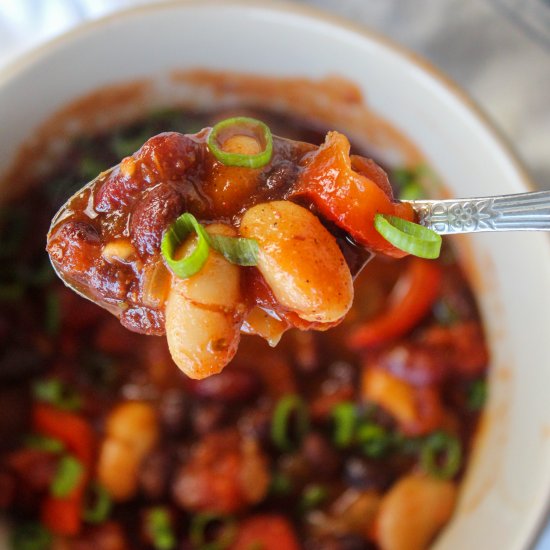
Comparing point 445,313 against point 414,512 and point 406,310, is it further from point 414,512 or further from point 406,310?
point 414,512

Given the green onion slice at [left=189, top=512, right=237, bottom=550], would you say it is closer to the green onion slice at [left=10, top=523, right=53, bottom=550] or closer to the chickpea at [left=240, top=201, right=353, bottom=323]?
the green onion slice at [left=10, top=523, right=53, bottom=550]

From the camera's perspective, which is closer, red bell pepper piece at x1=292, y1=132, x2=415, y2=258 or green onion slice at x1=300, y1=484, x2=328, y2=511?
red bell pepper piece at x1=292, y1=132, x2=415, y2=258

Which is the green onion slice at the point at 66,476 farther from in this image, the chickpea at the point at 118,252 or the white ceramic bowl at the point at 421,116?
the chickpea at the point at 118,252

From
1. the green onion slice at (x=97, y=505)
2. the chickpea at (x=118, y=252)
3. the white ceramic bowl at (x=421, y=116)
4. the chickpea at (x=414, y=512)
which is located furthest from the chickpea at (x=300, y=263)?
the green onion slice at (x=97, y=505)

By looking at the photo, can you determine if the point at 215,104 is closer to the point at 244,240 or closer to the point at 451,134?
the point at 451,134

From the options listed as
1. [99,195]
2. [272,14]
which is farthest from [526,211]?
[272,14]

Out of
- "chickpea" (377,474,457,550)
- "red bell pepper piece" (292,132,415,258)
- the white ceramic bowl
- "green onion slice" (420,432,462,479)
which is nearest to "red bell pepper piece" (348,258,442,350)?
the white ceramic bowl

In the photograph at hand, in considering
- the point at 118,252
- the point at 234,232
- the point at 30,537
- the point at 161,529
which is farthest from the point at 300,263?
the point at 30,537
